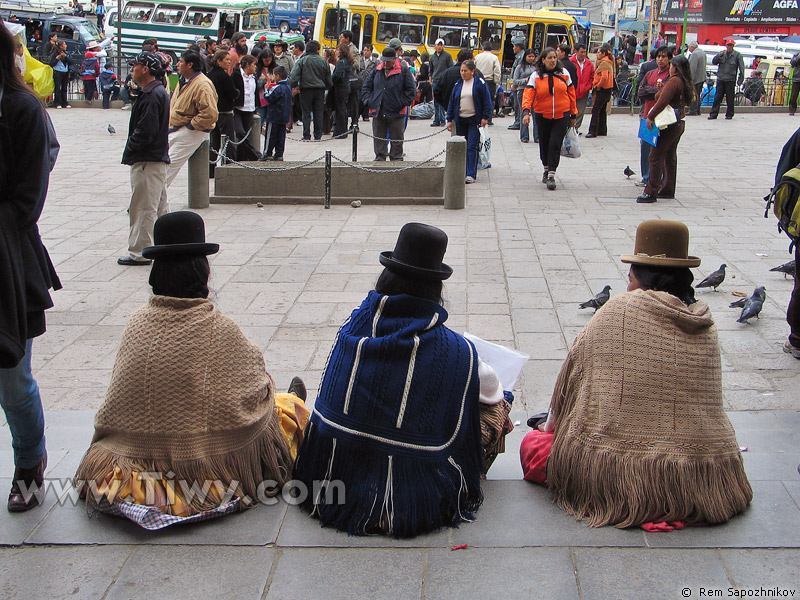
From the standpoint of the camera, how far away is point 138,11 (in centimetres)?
3066

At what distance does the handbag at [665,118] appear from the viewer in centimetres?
937

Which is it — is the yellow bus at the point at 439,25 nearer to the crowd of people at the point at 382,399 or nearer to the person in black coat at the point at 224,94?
the person in black coat at the point at 224,94

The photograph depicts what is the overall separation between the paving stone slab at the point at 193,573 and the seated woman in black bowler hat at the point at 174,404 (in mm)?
135

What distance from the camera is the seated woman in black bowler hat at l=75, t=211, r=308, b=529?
3.05 metres

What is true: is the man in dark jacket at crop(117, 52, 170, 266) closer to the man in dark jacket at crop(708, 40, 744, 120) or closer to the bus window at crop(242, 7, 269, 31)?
the man in dark jacket at crop(708, 40, 744, 120)

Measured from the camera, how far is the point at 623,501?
3.10 meters

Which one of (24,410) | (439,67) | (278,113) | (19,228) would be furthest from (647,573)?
(439,67)

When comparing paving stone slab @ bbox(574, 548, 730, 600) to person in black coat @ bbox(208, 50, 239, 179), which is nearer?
paving stone slab @ bbox(574, 548, 730, 600)

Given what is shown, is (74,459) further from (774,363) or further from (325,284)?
(774,363)

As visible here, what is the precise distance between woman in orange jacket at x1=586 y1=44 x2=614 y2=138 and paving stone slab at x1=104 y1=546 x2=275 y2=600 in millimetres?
13855

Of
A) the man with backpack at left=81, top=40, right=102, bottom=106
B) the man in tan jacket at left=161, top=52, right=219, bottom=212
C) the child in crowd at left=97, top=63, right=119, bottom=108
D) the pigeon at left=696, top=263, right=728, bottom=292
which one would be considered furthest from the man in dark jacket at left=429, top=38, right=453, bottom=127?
the pigeon at left=696, top=263, right=728, bottom=292

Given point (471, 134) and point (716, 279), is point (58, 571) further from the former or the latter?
point (471, 134)

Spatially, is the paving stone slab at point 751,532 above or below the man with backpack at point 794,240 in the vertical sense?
below

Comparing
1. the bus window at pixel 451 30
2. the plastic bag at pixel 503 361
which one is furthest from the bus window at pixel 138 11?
the plastic bag at pixel 503 361
